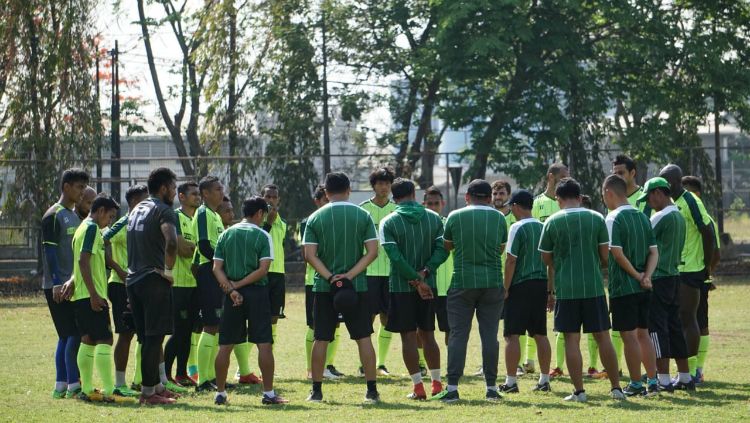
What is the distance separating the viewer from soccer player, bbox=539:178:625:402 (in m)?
10.7

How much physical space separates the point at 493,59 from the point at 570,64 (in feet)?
6.47

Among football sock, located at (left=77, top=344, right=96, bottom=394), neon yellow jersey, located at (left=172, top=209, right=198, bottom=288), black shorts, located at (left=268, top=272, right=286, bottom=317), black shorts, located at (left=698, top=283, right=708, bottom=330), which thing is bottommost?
football sock, located at (left=77, top=344, right=96, bottom=394)

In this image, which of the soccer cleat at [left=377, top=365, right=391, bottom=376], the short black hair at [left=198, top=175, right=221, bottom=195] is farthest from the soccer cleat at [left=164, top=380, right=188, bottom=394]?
the soccer cleat at [left=377, top=365, right=391, bottom=376]

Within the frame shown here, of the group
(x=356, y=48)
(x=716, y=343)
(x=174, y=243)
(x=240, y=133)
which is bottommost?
(x=716, y=343)

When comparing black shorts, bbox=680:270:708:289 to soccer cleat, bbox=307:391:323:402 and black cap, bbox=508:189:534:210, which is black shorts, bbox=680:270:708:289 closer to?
black cap, bbox=508:189:534:210

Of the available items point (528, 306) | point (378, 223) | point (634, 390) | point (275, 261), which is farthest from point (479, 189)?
point (275, 261)

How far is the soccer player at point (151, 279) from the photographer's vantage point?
10961mm

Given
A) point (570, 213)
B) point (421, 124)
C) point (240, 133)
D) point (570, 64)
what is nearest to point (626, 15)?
point (570, 64)

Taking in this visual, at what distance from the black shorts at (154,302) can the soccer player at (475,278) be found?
2738 mm

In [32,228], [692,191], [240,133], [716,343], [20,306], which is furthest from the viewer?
[240,133]

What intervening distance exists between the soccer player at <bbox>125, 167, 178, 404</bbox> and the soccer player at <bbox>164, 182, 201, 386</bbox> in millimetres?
1334

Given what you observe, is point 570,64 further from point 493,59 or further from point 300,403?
point 300,403

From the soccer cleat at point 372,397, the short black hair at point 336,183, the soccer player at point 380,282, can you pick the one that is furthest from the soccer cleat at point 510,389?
the short black hair at point 336,183

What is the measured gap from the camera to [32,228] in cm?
2797
